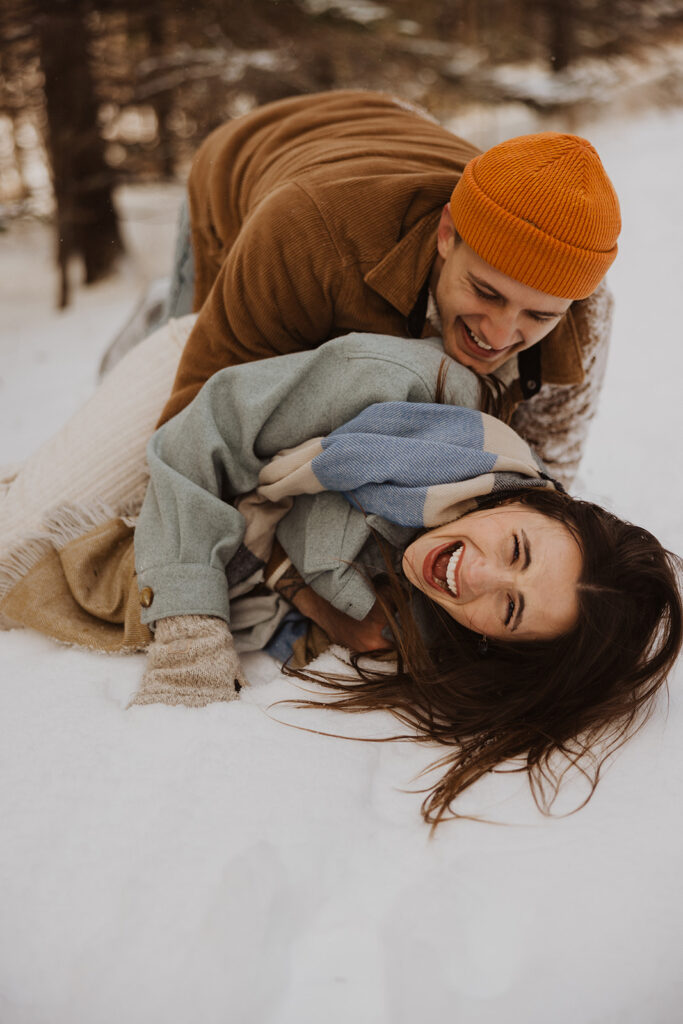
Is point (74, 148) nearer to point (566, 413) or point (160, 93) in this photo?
point (160, 93)

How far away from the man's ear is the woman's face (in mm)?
583

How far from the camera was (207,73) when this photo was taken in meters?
4.89

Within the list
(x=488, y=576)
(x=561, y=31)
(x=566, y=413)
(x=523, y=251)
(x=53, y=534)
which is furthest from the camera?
(x=561, y=31)

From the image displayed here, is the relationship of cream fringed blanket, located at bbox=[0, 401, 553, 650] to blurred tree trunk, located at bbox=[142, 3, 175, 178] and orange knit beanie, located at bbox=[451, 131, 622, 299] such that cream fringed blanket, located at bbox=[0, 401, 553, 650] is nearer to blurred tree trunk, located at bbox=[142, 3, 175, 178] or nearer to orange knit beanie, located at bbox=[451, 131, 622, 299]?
orange knit beanie, located at bbox=[451, 131, 622, 299]

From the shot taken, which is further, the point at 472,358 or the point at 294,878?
the point at 472,358

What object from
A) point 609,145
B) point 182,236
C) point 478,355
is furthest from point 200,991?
point 609,145

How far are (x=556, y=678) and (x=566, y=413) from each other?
3.01 ft

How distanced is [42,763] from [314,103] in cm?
→ 180

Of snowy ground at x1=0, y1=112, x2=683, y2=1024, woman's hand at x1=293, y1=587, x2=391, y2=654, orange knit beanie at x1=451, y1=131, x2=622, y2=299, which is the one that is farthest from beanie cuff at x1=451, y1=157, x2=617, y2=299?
snowy ground at x1=0, y1=112, x2=683, y2=1024

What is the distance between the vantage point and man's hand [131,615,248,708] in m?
1.34

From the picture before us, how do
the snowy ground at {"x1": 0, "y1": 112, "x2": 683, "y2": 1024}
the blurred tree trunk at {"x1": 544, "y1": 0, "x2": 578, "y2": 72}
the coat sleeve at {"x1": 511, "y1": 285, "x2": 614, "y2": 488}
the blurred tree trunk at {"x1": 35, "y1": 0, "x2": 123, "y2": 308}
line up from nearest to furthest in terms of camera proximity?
the snowy ground at {"x1": 0, "y1": 112, "x2": 683, "y2": 1024} → the coat sleeve at {"x1": 511, "y1": 285, "x2": 614, "y2": 488} → the blurred tree trunk at {"x1": 35, "y1": 0, "x2": 123, "y2": 308} → the blurred tree trunk at {"x1": 544, "y1": 0, "x2": 578, "y2": 72}

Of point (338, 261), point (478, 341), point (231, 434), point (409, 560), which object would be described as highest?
point (338, 261)

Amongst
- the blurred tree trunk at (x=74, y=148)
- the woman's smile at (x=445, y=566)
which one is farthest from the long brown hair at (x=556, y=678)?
the blurred tree trunk at (x=74, y=148)

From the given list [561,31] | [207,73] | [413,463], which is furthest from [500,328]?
[561,31]
